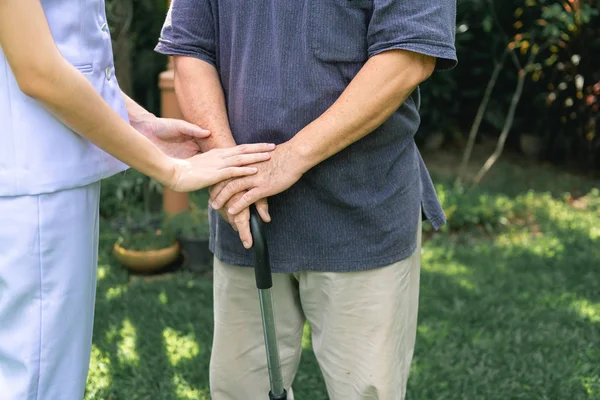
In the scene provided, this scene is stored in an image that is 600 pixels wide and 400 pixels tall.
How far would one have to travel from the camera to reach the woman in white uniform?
1441 mm

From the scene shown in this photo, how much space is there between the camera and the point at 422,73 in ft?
6.19

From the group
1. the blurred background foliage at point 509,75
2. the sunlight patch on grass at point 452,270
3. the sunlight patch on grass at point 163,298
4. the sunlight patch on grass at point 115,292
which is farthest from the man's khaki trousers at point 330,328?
the blurred background foliage at point 509,75

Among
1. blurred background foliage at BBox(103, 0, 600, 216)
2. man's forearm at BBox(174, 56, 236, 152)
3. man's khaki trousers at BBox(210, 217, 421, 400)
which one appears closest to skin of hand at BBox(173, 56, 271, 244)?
man's forearm at BBox(174, 56, 236, 152)

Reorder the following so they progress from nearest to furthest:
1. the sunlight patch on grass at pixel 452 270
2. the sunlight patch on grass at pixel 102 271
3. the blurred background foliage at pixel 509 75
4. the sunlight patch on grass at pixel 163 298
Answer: the sunlight patch on grass at pixel 163 298 → the sunlight patch on grass at pixel 452 270 → the sunlight patch on grass at pixel 102 271 → the blurred background foliage at pixel 509 75

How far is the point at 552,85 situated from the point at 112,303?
4.15 m

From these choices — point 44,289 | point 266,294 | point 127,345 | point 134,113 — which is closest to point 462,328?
point 127,345

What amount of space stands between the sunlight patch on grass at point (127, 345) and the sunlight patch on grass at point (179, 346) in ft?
0.48

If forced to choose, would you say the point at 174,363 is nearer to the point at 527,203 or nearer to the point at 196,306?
the point at 196,306

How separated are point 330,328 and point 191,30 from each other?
916mm

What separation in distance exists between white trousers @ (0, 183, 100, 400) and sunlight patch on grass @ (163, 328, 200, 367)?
1.80 m

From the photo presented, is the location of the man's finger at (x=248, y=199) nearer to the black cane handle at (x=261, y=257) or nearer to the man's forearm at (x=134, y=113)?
the black cane handle at (x=261, y=257)

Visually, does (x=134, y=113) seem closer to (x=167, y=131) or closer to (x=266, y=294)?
(x=167, y=131)

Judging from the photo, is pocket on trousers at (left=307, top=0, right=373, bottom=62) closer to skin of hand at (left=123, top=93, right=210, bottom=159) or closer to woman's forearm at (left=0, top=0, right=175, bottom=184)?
skin of hand at (left=123, top=93, right=210, bottom=159)

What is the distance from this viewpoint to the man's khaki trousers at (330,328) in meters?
2.07
